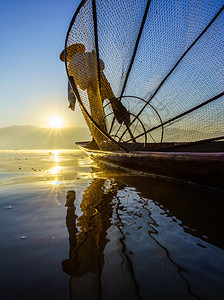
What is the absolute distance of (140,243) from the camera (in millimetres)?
1045

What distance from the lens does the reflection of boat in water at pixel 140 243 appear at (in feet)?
2.35

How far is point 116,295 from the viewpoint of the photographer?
2.19ft

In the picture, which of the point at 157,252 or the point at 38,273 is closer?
the point at 38,273

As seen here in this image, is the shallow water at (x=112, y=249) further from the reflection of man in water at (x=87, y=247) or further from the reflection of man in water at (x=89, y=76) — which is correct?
the reflection of man in water at (x=89, y=76)

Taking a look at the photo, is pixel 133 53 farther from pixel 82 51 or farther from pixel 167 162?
pixel 167 162

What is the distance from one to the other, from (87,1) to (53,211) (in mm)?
3886

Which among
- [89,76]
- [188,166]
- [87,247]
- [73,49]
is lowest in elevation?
[87,247]

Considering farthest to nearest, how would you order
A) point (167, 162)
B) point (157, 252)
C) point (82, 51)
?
point (82, 51), point (167, 162), point (157, 252)

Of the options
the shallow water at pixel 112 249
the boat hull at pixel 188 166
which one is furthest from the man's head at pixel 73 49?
the shallow water at pixel 112 249

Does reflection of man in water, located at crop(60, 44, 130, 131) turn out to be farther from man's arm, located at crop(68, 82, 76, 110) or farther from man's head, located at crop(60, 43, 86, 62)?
man's arm, located at crop(68, 82, 76, 110)

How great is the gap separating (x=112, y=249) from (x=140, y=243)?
0.17m

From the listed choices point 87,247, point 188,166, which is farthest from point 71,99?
point 87,247

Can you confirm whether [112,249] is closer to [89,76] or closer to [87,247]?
[87,247]

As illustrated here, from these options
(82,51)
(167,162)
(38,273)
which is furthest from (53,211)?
(82,51)
